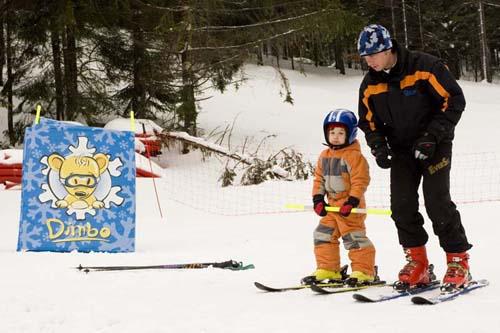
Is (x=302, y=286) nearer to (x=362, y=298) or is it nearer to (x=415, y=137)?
(x=362, y=298)

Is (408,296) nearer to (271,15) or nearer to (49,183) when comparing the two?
(49,183)

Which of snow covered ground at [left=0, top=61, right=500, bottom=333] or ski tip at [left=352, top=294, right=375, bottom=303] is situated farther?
ski tip at [left=352, top=294, right=375, bottom=303]

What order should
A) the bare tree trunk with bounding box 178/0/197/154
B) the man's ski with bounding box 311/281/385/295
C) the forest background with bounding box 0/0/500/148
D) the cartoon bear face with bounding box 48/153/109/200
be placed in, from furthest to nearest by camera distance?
the forest background with bounding box 0/0/500/148, the bare tree trunk with bounding box 178/0/197/154, the cartoon bear face with bounding box 48/153/109/200, the man's ski with bounding box 311/281/385/295

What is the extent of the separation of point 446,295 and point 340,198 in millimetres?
1205

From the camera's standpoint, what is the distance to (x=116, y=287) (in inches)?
193

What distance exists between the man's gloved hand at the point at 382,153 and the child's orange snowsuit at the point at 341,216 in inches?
16.2

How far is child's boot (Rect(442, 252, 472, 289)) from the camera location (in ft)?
13.2

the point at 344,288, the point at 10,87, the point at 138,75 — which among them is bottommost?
the point at 344,288

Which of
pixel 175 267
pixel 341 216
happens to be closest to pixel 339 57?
pixel 175 267

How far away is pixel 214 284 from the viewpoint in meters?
5.03

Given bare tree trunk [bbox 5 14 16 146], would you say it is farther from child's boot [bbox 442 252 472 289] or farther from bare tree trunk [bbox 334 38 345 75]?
bare tree trunk [bbox 334 38 345 75]

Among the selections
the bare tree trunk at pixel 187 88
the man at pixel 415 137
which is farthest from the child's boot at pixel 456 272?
the bare tree trunk at pixel 187 88

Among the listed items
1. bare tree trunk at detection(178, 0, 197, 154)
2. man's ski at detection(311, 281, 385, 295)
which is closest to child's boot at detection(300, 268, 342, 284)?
man's ski at detection(311, 281, 385, 295)

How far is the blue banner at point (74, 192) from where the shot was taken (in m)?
7.10
